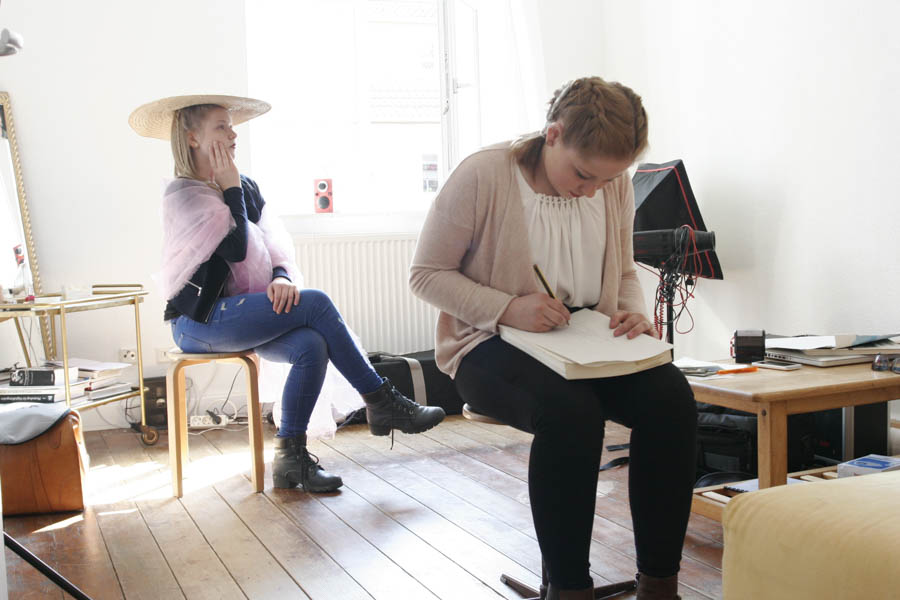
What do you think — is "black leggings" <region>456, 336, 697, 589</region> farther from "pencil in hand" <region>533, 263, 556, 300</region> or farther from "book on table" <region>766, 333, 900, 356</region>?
"book on table" <region>766, 333, 900, 356</region>

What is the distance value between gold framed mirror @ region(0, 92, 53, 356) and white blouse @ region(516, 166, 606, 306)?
2221 millimetres

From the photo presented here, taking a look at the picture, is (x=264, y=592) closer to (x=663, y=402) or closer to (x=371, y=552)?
(x=371, y=552)

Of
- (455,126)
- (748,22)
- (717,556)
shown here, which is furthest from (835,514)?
(455,126)

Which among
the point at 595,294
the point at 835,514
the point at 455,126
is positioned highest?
the point at 455,126

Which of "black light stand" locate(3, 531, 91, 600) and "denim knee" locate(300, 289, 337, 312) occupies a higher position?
"denim knee" locate(300, 289, 337, 312)

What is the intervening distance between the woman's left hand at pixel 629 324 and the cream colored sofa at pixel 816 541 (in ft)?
1.49

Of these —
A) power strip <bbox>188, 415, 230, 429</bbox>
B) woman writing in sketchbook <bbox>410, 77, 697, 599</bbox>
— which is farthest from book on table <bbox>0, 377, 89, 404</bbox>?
woman writing in sketchbook <bbox>410, 77, 697, 599</bbox>

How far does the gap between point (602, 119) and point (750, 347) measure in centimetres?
108

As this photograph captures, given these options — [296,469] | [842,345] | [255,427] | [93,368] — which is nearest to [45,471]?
[255,427]

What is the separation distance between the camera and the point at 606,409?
1482mm

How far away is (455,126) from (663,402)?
2868mm

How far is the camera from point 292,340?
8.21ft

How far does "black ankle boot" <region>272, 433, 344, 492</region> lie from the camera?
2.49 metres

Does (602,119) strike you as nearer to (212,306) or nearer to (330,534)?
(330,534)
